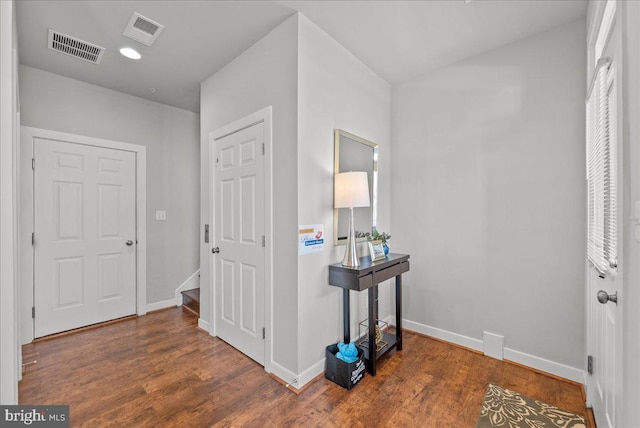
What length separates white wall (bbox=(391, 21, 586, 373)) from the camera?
7.04ft

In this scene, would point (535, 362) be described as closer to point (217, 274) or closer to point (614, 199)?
point (614, 199)

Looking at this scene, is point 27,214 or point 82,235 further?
point 82,235

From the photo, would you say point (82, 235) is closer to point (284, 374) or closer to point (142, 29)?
point (142, 29)

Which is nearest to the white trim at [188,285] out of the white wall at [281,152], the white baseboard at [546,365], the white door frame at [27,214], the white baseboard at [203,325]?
the white baseboard at [203,325]

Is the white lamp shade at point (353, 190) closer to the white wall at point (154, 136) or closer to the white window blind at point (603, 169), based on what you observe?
the white window blind at point (603, 169)

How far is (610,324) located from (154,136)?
449cm

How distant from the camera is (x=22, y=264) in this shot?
106 inches

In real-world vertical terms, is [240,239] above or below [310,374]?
above

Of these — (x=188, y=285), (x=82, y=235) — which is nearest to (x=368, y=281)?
(x=188, y=285)

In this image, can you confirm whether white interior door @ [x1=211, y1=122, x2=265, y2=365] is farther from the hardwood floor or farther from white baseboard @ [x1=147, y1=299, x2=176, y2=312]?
white baseboard @ [x1=147, y1=299, x2=176, y2=312]

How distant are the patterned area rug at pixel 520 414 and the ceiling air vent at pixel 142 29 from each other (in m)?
3.57

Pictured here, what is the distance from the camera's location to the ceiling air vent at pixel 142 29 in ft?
6.97

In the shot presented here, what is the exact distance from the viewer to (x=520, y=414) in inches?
68.2

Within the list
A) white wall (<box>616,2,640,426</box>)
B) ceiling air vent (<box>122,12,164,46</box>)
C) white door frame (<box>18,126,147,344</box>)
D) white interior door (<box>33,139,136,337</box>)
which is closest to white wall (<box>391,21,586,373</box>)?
white wall (<box>616,2,640,426</box>)
